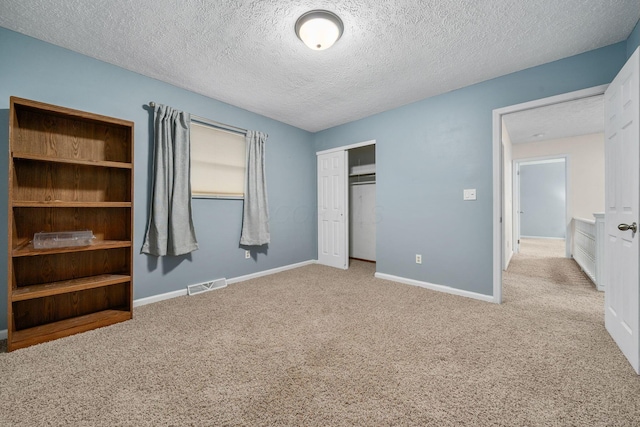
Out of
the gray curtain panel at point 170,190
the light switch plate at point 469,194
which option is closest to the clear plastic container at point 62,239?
the gray curtain panel at point 170,190

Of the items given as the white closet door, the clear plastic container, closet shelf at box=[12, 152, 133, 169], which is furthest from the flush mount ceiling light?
the white closet door

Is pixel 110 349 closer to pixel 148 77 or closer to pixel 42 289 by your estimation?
pixel 42 289

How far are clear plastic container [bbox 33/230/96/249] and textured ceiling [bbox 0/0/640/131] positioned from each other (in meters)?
1.62

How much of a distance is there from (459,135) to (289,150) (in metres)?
2.50

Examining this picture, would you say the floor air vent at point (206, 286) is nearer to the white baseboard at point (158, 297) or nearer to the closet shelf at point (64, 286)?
the white baseboard at point (158, 297)

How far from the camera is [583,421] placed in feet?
3.89

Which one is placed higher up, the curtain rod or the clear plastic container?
the curtain rod

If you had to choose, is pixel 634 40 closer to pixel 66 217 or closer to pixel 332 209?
pixel 332 209

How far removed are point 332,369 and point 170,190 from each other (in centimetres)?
243

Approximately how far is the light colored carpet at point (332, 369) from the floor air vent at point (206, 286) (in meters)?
0.32

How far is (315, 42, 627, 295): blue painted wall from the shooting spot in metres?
2.45

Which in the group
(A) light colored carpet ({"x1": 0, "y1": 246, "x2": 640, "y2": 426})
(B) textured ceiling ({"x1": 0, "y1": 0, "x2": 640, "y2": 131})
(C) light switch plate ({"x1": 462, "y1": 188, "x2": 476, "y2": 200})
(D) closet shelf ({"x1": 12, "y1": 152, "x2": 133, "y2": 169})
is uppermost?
(B) textured ceiling ({"x1": 0, "y1": 0, "x2": 640, "y2": 131})

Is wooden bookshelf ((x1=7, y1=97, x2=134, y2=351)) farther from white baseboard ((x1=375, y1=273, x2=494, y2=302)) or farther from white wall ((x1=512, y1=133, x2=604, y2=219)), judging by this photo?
white wall ((x1=512, y1=133, x2=604, y2=219))

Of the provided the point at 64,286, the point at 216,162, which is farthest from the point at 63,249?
the point at 216,162
